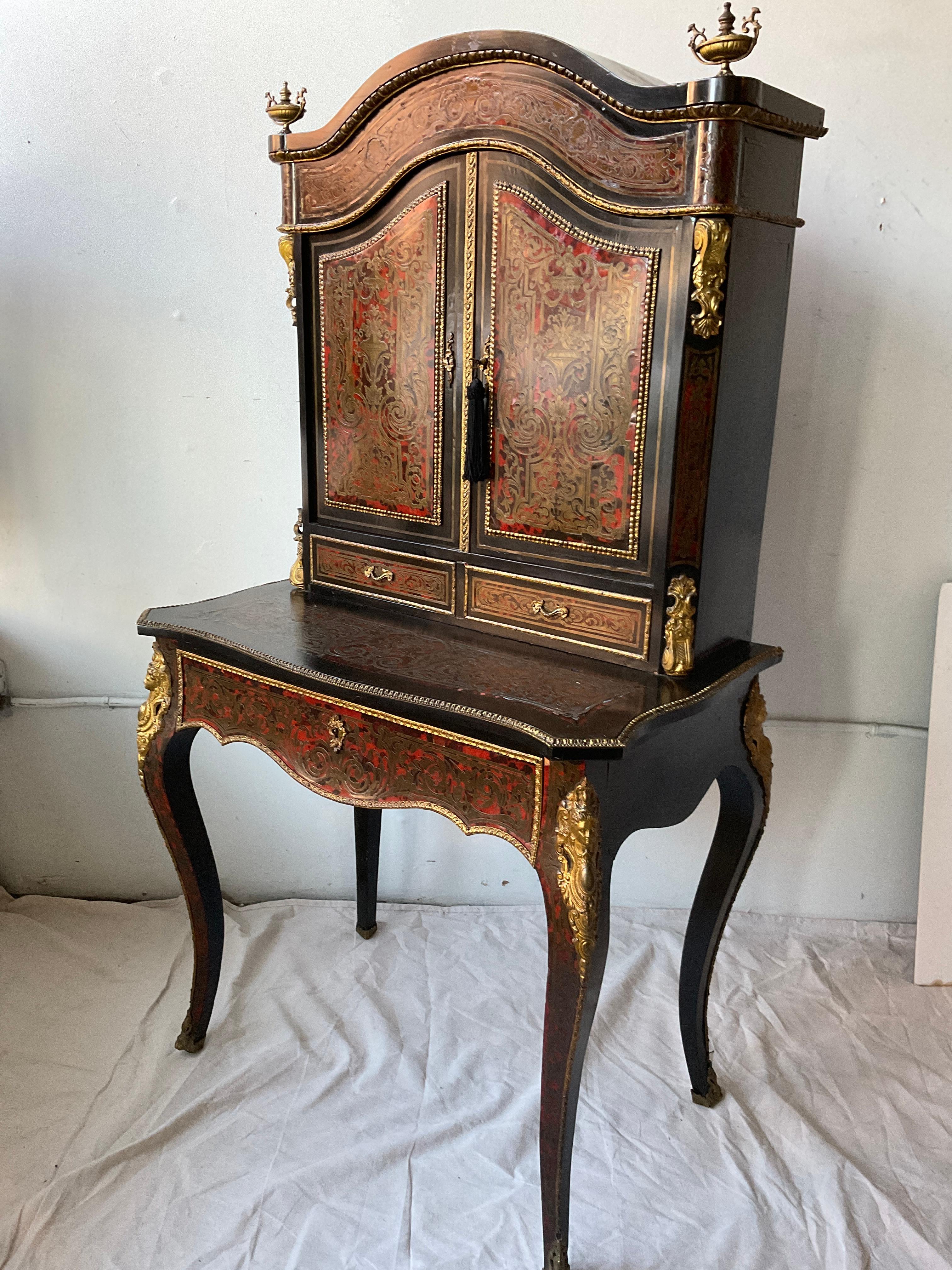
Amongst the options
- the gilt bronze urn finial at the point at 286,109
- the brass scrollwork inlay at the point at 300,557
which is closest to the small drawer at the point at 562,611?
the brass scrollwork inlay at the point at 300,557

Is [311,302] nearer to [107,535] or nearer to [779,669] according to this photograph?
[107,535]

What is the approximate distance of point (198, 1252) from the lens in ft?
5.77

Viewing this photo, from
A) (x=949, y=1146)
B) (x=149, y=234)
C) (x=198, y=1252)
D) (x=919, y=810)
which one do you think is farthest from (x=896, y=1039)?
(x=149, y=234)

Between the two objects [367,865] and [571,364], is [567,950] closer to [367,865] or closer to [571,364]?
[571,364]

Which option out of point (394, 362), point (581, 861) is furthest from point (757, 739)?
point (394, 362)

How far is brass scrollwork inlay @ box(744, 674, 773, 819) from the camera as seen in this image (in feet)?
6.15

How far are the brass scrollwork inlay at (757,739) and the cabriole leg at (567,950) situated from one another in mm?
521

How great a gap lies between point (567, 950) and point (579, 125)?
1.28 meters

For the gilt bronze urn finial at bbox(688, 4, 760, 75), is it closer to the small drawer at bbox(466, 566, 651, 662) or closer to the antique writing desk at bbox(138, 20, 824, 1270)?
the antique writing desk at bbox(138, 20, 824, 1270)

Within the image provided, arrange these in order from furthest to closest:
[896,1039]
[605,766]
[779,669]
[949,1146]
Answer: [779,669] → [896,1039] → [949,1146] → [605,766]

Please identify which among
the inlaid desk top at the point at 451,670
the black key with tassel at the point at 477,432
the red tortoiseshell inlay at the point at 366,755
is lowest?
the red tortoiseshell inlay at the point at 366,755

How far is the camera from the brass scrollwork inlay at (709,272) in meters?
1.48

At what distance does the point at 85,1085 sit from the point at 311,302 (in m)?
1.72

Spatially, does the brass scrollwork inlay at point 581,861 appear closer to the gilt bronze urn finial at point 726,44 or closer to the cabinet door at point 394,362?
the cabinet door at point 394,362
